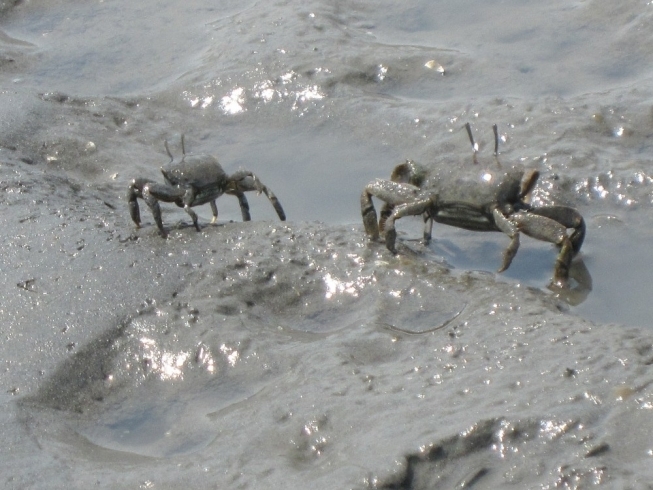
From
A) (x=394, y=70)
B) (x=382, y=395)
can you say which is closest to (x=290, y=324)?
(x=382, y=395)

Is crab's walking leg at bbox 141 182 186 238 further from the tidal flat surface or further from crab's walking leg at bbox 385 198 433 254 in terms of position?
crab's walking leg at bbox 385 198 433 254

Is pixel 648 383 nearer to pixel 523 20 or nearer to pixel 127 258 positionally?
pixel 127 258

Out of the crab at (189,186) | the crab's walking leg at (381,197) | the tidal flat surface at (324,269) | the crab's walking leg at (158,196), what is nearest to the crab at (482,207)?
the crab's walking leg at (381,197)

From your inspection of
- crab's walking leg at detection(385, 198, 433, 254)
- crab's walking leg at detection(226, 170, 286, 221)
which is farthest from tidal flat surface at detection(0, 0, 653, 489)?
crab's walking leg at detection(226, 170, 286, 221)

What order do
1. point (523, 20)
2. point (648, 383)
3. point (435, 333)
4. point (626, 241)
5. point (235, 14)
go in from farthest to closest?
point (235, 14), point (523, 20), point (626, 241), point (435, 333), point (648, 383)

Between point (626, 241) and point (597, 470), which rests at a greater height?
point (597, 470)

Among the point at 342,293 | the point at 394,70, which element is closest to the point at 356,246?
the point at 342,293

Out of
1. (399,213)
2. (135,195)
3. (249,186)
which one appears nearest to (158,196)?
(135,195)

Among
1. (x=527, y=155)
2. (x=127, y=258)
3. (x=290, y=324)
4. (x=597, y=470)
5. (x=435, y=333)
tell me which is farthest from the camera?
(x=527, y=155)

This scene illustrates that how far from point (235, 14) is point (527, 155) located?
13.6ft

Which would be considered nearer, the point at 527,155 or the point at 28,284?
the point at 28,284

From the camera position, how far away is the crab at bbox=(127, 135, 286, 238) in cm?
568

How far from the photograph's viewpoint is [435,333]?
472 cm

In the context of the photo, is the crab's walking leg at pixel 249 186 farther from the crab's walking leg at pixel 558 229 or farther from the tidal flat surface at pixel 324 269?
the crab's walking leg at pixel 558 229
